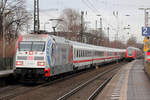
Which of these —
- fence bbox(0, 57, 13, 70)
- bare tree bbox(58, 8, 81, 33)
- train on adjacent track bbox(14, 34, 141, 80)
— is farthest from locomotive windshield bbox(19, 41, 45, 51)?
bare tree bbox(58, 8, 81, 33)

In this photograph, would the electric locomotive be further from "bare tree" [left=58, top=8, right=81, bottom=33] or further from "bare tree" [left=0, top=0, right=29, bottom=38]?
"bare tree" [left=58, top=8, right=81, bottom=33]

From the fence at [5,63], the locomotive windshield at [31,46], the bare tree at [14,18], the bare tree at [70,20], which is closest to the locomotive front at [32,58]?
the locomotive windshield at [31,46]

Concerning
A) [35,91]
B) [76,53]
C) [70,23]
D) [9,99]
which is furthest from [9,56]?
[70,23]

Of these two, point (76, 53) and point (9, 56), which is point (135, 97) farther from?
point (9, 56)

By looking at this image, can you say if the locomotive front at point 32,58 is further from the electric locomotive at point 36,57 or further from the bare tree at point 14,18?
the bare tree at point 14,18

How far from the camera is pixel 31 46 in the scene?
16.7 m

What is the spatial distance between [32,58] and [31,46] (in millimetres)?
896

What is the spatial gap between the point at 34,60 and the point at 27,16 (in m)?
26.5

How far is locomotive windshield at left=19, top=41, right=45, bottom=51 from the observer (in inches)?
650

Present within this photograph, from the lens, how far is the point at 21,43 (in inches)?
664

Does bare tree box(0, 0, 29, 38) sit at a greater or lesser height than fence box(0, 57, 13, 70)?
greater

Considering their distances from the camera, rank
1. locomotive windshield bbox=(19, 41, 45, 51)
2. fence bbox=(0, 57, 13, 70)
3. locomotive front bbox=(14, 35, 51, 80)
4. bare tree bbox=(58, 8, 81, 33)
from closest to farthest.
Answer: locomotive front bbox=(14, 35, 51, 80), locomotive windshield bbox=(19, 41, 45, 51), fence bbox=(0, 57, 13, 70), bare tree bbox=(58, 8, 81, 33)

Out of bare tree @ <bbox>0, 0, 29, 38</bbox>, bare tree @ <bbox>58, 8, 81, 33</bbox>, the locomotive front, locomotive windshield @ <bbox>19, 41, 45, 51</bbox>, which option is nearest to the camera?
the locomotive front

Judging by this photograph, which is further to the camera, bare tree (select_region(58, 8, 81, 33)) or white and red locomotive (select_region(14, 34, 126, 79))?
bare tree (select_region(58, 8, 81, 33))
